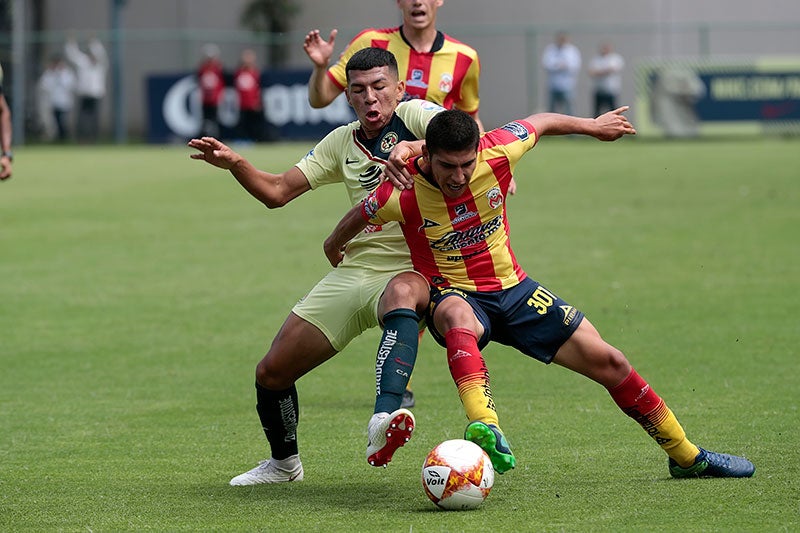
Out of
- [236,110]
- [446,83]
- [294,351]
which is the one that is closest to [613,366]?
[294,351]

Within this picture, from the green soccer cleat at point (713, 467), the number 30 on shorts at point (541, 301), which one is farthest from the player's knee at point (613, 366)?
the green soccer cleat at point (713, 467)

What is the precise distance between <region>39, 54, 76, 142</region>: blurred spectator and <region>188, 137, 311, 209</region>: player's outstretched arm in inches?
1117

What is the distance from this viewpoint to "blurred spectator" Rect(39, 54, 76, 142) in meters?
33.9

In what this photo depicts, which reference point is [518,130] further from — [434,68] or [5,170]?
[5,170]

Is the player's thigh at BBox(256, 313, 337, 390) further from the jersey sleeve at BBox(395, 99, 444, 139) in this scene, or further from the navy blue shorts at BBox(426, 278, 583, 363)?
the jersey sleeve at BBox(395, 99, 444, 139)

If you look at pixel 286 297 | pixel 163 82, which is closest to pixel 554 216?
pixel 286 297

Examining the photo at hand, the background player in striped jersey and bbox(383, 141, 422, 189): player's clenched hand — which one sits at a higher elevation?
the background player in striped jersey

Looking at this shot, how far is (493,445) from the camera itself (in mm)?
5703

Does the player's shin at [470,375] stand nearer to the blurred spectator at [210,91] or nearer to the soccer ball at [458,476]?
the soccer ball at [458,476]

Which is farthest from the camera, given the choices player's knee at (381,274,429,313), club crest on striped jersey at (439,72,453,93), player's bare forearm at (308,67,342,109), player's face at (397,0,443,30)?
club crest on striped jersey at (439,72,453,93)

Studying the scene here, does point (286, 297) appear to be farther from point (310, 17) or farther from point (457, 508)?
point (310, 17)

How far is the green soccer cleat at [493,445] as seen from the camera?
5.69 metres

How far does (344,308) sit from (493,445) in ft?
4.28

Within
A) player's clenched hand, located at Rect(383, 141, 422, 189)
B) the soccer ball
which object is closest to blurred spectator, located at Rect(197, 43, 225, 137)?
player's clenched hand, located at Rect(383, 141, 422, 189)
